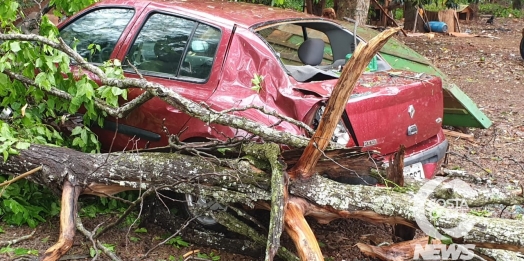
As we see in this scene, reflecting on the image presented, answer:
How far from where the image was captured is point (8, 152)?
4.01 metres

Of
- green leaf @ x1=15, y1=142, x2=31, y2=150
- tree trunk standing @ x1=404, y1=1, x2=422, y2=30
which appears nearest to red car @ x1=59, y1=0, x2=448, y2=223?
green leaf @ x1=15, y1=142, x2=31, y2=150

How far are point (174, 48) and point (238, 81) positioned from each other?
2.23 ft

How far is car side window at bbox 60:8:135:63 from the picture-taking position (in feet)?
15.5

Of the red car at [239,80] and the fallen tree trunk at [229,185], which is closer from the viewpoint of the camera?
the fallen tree trunk at [229,185]

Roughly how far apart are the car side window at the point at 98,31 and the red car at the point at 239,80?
0.01m

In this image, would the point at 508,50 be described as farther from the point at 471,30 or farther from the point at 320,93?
the point at 320,93

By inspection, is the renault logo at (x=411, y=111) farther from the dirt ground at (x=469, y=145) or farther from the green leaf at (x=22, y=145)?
the green leaf at (x=22, y=145)

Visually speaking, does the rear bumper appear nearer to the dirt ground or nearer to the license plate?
the license plate

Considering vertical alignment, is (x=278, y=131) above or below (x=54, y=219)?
above

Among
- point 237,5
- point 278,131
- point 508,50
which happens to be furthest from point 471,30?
point 278,131

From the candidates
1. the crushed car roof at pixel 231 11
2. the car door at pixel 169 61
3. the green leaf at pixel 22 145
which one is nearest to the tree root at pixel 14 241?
the green leaf at pixel 22 145

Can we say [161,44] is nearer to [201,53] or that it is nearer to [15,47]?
[201,53]

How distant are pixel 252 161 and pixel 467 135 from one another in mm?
4149

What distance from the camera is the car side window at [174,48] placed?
4.18 meters
